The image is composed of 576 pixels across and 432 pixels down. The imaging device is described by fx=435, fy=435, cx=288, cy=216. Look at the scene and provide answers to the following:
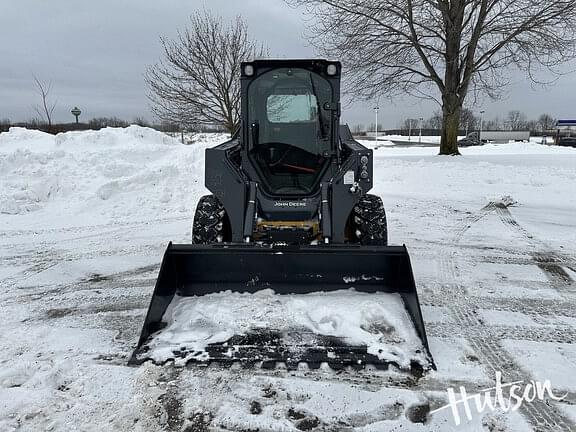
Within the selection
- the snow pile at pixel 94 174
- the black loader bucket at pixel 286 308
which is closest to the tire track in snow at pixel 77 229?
the snow pile at pixel 94 174

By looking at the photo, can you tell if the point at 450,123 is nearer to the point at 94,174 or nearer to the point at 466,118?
the point at 94,174

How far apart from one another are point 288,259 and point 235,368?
3.69ft

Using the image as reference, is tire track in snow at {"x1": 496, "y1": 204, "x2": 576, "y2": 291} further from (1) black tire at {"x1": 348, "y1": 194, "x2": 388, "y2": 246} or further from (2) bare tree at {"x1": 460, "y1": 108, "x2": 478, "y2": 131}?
(2) bare tree at {"x1": 460, "y1": 108, "x2": 478, "y2": 131}

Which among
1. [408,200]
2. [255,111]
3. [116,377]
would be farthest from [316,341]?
[408,200]

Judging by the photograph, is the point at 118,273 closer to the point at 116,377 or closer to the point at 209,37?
the point at 116,377

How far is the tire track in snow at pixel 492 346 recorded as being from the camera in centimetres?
262

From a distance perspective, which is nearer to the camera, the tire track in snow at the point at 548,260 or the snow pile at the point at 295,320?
the snow pile at the point at 295,320

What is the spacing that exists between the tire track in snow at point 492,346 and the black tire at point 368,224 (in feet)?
3.01

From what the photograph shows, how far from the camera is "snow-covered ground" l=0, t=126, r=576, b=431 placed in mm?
2676

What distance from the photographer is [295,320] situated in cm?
351

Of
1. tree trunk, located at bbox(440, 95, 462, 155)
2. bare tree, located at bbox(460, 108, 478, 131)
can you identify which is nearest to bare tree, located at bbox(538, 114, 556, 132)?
bare tree, located at bbox(460, 108, 478, 131)

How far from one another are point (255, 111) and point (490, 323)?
3.31 m

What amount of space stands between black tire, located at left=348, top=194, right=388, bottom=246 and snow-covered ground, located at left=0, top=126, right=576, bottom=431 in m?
0.76

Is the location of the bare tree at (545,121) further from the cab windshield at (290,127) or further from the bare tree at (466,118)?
the cab windshield at (290,127)
